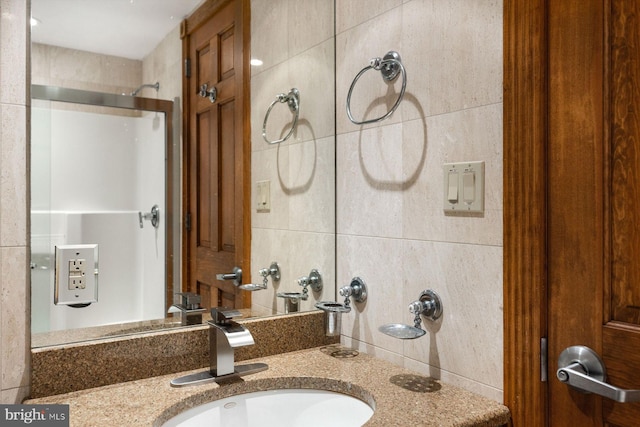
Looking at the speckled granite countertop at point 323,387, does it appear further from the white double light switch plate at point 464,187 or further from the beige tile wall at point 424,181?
the white double light switch plate at point 464,187

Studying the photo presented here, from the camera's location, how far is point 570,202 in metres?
0.93

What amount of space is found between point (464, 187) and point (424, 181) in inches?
5.2

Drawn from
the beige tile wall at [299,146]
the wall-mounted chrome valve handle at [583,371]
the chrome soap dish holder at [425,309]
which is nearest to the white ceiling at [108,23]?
the beige tile wall at [299,146]

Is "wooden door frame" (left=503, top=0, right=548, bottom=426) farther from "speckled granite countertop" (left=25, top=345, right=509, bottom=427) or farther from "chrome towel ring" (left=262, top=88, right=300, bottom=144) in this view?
"chrome towel ring" (left=262, top=88, right=300, bottom=144)

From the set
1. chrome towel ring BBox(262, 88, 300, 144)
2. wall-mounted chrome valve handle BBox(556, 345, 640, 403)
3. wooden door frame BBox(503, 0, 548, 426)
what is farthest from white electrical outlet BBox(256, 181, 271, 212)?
wall-mounted chrome valve handle BBox(556, 345, 640, 403)

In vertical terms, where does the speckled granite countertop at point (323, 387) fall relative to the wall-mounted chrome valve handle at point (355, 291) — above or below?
below

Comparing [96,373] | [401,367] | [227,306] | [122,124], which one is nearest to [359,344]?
[401,367]

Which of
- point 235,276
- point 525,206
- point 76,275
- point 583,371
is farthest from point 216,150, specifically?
point 583,371

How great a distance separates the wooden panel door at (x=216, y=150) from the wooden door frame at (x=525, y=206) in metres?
0.76

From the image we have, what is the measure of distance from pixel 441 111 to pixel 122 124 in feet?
2.59

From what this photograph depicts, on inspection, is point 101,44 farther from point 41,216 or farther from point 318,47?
point 318,47

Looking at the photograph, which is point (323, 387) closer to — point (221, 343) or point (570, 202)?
point (221, 343)

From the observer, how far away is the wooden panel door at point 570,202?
860mm

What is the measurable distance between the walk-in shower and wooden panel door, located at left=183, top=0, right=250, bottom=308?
59mm
